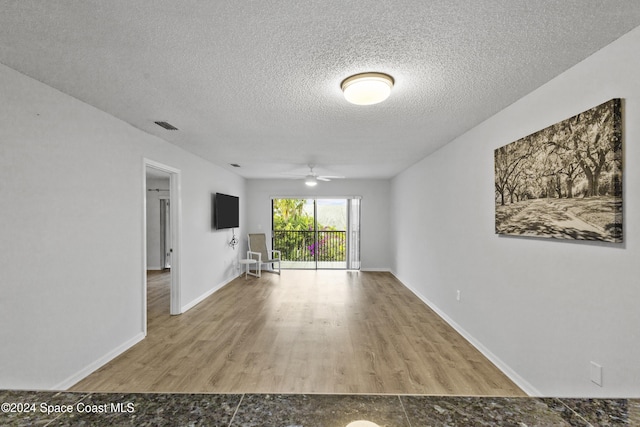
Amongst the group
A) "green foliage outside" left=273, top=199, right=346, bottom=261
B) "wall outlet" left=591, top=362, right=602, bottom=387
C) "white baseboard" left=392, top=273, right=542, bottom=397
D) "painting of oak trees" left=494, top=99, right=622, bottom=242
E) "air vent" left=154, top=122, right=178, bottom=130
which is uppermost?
"air vent" left=154, top=122, right=178, bottom=130

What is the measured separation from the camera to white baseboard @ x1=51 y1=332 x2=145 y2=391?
2395 mm

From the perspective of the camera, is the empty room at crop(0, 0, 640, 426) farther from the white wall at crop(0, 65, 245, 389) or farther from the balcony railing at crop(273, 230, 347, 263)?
the balcony railing at crop(273, 230, 347, 263)

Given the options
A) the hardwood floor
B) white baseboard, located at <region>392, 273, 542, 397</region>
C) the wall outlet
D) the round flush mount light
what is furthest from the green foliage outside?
the wall outlet

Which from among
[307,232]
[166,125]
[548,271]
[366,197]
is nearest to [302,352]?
[548,271]

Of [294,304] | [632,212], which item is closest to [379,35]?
[632,212]

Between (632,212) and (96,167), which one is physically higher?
(96,167)

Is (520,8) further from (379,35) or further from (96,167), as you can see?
(96,167)

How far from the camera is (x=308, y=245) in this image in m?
8.94

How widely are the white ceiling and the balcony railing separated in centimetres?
593

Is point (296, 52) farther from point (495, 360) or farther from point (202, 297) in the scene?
point (202, 297)

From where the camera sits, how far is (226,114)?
2.93 m

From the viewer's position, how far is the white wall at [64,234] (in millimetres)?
2018

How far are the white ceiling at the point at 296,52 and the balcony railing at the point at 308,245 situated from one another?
5.93 metres

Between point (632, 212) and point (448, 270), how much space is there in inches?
97.9
